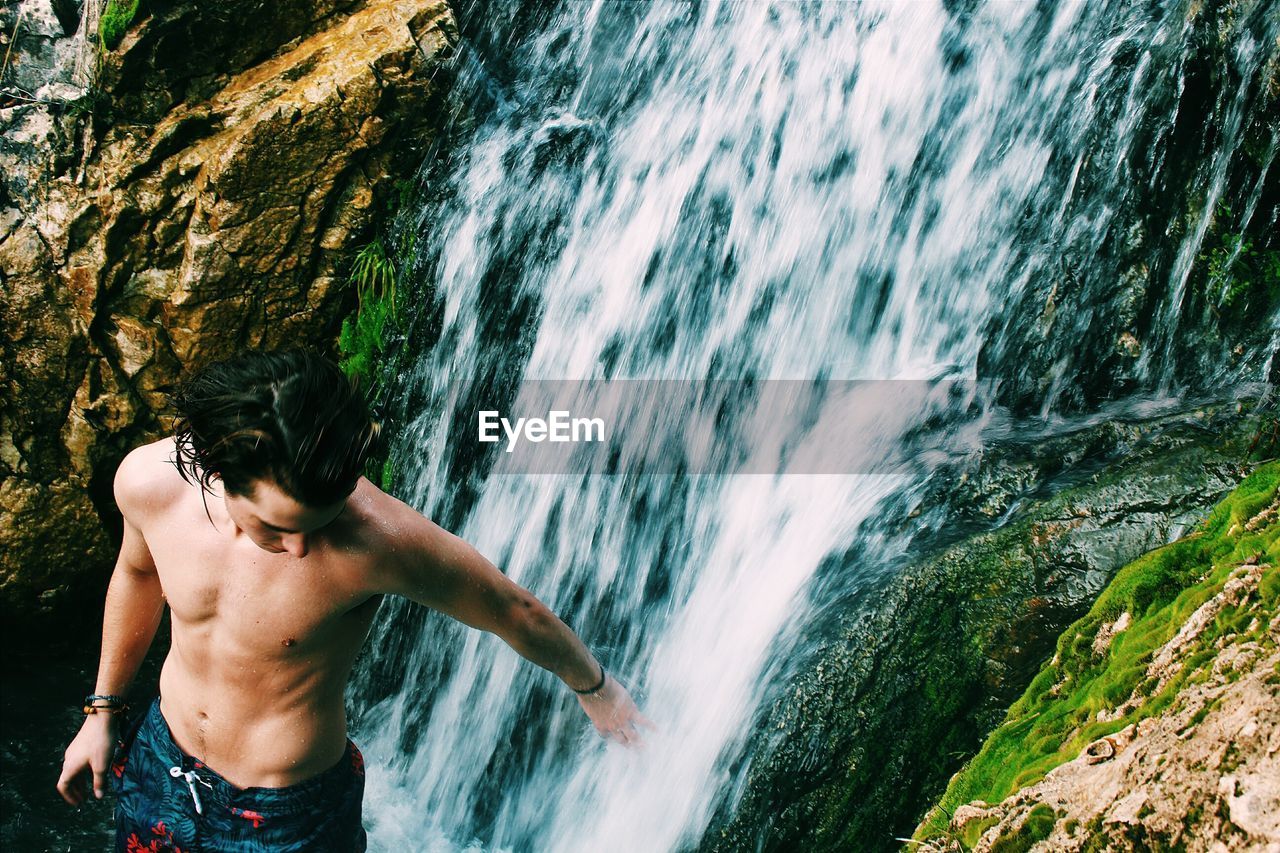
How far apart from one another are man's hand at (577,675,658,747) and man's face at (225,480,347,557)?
34.5 inches

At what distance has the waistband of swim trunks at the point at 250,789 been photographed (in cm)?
244

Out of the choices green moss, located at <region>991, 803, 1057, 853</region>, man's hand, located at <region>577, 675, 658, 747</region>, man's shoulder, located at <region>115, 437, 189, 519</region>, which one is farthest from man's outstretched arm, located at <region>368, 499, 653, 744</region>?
green moss, located at <region>991, 803, 1057, 853</region>

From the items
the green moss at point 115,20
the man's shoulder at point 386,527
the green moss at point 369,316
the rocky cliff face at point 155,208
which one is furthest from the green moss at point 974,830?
the green moss at point 115,20

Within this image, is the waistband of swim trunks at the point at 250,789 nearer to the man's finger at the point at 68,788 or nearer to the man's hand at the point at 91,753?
the man's hand at the point at 91,753

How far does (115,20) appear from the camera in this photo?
5426 millimetres

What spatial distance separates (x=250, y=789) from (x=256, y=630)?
0.47 meters

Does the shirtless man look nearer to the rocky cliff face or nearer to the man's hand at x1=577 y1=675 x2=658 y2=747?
the man's hand at x1=577 y1=675 x2=658 y2=747

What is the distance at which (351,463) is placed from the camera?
1918 millimetres

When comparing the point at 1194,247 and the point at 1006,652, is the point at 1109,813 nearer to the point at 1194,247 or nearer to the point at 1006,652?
the point at 1006,652

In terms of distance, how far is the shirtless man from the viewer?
7.14 ft

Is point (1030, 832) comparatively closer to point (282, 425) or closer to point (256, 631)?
point (282, 425)

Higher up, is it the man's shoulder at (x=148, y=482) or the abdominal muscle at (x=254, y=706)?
the man's shoulder at (x=148, y=482)

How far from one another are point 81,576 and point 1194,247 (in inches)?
245

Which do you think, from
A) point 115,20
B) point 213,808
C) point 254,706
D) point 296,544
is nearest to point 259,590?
point 296,544
